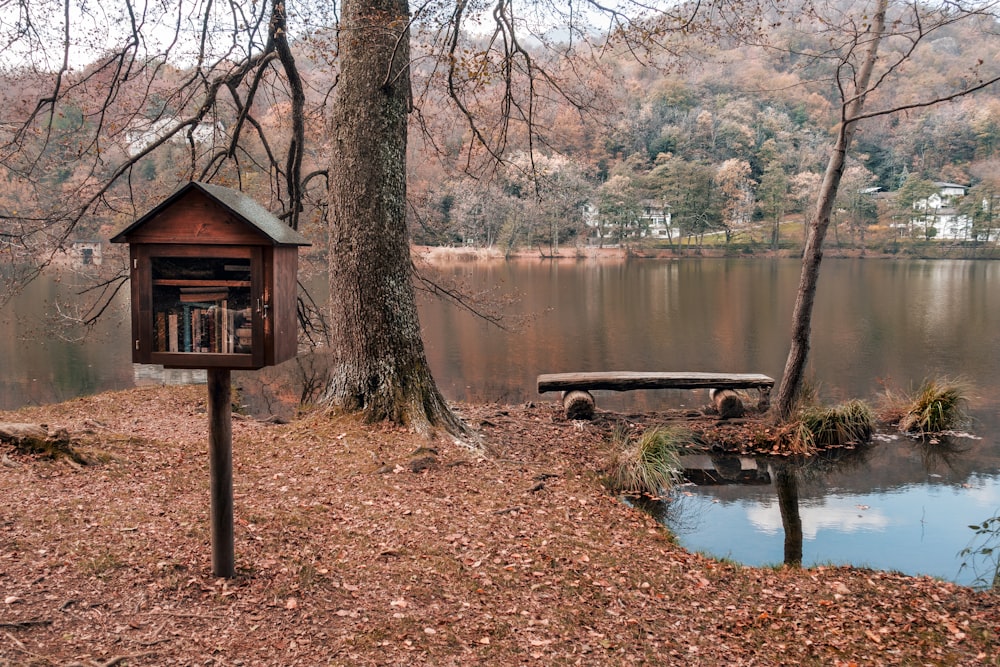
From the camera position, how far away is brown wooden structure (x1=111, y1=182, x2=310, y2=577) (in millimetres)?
3355

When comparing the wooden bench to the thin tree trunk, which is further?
the wooden bench

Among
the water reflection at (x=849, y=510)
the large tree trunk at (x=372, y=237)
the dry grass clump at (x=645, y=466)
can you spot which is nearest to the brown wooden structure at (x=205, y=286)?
the large tree trunk at (x=372, y=237)

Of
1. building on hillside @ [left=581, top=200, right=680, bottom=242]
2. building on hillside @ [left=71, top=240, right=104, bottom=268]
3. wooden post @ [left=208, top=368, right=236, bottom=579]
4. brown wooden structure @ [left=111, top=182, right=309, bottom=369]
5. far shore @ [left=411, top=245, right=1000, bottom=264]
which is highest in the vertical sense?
building on hillside @ [left=581, top=200, right=680, bottom=242]

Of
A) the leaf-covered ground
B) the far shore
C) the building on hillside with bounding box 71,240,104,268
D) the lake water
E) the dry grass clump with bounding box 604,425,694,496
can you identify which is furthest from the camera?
the far shore

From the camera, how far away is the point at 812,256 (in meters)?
9.18

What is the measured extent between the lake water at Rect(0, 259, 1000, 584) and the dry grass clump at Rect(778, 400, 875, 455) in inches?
13.1

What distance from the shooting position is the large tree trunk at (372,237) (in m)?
6.82

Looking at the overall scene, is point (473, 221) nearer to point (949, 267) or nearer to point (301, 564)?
point (949, 267)

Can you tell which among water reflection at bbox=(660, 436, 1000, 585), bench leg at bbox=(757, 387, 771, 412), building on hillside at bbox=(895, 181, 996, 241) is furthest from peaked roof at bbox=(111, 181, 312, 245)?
building on hillside at bbox=(895, 181, 996, 241)

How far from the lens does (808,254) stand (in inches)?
363

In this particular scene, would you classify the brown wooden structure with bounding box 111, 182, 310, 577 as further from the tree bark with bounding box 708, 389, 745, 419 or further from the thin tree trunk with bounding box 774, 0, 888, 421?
the tree bark with bounding box 708, 389, 745, 419

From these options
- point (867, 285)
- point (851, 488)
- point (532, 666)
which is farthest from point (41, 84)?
point (867, 285)

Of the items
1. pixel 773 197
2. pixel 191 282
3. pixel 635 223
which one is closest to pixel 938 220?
pixel 773 197

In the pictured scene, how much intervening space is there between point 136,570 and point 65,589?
0.34 m
